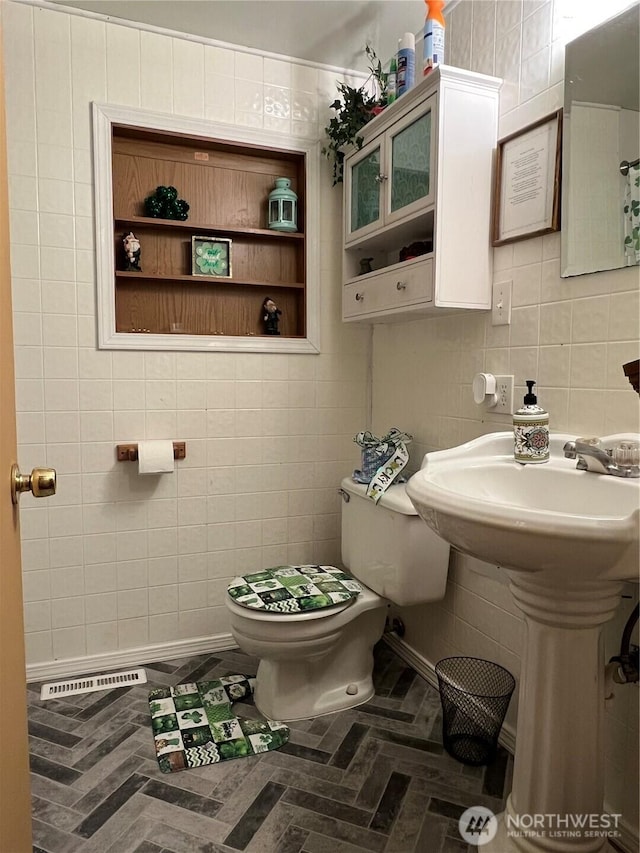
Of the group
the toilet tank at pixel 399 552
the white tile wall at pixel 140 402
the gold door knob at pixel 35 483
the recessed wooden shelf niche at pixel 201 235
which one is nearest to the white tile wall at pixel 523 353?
the toilet tank at pixel 399 552

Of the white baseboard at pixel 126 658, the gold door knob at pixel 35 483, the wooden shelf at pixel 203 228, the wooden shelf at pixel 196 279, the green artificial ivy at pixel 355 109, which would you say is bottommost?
the white baseboard at pixel 126 658

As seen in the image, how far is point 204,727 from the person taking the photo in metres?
1.80

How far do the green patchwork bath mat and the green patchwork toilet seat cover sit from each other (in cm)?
40

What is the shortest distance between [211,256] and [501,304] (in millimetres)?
1206

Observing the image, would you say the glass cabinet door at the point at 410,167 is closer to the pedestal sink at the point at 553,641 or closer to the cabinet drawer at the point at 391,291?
the cabinet drawer at the point at 391,291

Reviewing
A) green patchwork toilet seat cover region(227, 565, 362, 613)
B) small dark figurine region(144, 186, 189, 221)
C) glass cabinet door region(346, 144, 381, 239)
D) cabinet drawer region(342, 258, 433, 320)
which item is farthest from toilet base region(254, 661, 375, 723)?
small dark figurine region(144, 186, 189, 221)

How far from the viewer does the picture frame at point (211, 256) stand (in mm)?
2295

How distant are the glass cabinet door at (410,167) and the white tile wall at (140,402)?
0.53 meters

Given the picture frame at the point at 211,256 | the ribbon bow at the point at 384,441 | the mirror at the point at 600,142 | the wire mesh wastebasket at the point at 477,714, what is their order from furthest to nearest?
the picture frame at the point at 211,256 → the ribbon bow at the point at 384,441 → the wire mesh wastebasket at the point at 477,714 → the mirror at the point at 600,142

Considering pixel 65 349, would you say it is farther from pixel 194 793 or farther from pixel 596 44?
pixel 596 44

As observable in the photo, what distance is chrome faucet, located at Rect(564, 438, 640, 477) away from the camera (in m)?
1.18

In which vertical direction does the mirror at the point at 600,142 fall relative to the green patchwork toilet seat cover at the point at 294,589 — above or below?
above

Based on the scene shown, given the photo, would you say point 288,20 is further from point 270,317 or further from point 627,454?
point 627,454

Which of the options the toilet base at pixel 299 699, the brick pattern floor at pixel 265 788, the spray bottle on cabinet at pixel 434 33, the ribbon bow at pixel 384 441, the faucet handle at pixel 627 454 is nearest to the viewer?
the faucet handle at pixel 627 454
